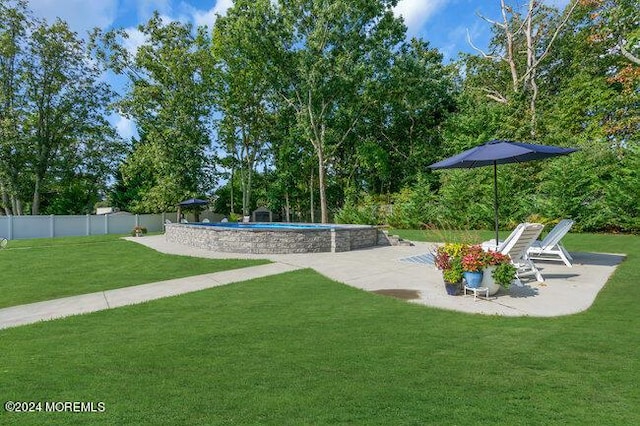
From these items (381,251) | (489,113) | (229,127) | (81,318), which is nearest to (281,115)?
(229,127)

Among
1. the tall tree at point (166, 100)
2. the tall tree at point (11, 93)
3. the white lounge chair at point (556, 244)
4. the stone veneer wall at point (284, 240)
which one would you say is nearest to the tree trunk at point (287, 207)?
the tall tree at point (166, 100)

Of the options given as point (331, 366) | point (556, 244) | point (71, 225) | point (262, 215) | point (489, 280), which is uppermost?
point (262, 215)

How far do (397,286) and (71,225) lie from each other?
2551 centimetres

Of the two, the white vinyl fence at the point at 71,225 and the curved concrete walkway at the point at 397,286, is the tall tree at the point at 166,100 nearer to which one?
the white vinyl fence at the point at 71,225

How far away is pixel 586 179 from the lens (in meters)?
14.0

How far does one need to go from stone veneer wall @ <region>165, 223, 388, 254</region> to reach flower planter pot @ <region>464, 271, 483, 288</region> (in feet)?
22.0

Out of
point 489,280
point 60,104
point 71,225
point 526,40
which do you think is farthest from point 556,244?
point 60,104

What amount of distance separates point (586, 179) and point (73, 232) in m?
28.6

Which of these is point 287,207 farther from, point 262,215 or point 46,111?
point 46,111

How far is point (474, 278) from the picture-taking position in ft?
20.5

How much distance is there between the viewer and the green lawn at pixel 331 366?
105 inches

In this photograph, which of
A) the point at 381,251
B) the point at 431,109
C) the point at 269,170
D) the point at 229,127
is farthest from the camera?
the point at 269,170

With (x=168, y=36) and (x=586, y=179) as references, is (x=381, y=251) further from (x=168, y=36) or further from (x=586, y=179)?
(x=168, y=36)

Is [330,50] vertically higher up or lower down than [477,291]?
higher up
